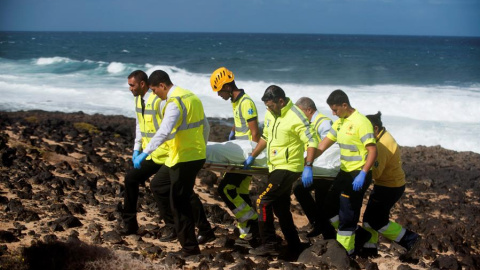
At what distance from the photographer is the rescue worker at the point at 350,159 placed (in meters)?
5.61

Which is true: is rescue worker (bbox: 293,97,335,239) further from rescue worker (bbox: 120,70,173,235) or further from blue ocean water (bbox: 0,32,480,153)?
blue ocean water (bbox: 0,32,480,153)

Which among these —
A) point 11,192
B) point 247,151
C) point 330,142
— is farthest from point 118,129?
point 330,142

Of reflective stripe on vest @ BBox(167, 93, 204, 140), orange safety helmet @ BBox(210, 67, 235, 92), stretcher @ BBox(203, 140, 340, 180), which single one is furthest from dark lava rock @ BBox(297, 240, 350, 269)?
orange safety helmet @ BBox(210, 67, 235, 92)

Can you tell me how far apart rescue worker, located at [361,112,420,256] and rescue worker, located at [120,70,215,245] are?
74.8 inches

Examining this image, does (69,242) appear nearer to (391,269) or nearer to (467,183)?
(391,269)

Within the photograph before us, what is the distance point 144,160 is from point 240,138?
4.31 ft

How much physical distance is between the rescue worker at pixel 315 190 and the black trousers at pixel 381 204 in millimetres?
499

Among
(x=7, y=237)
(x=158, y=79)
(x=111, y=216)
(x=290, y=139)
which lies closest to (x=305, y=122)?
(x=290, y=139)

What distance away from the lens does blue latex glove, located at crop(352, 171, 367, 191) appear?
18.3ft

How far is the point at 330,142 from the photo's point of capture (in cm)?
595

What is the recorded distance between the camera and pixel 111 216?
7145mm

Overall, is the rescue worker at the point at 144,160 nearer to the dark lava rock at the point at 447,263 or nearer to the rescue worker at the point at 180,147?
the rescue worker at the point at 180,147

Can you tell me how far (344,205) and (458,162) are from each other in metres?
9.30

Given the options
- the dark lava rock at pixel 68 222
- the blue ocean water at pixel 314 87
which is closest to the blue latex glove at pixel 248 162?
the dark lava rock at pixel 68 222
